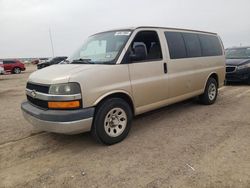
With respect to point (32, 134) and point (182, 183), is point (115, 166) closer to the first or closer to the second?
point (182, 183)

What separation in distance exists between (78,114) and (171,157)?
1583mm

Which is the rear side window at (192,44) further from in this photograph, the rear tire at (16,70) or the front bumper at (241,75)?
the rear tire at (16,70)

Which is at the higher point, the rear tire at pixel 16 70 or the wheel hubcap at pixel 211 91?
the rear tire at pixel 16 70

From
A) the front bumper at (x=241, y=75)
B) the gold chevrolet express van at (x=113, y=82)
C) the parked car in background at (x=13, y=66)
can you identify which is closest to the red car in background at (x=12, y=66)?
the parked car in background at (x=13, y=66)

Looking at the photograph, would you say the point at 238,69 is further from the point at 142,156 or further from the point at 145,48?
the point at 142,156

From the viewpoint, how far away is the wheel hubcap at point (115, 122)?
4279 millimetres

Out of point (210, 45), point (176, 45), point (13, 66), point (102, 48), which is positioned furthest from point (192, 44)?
point (13, 66)

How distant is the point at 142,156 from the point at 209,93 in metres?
3.96

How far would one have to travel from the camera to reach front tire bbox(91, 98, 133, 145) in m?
4.11

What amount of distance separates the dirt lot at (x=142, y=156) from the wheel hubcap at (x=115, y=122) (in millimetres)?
245

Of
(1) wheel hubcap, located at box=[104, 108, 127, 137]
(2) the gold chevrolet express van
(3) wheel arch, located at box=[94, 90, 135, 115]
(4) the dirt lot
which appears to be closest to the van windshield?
(2) the gold chevrolet express van

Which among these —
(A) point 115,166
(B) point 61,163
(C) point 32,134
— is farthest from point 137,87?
(C) point 32,134

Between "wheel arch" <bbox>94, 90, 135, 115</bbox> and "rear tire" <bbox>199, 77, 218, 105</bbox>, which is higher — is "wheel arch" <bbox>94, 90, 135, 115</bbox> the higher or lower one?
the higher one

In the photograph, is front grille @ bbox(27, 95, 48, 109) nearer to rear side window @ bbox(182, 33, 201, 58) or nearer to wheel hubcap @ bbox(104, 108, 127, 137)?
wheel hubcap @ bbox(104, 108, 127, 137)
